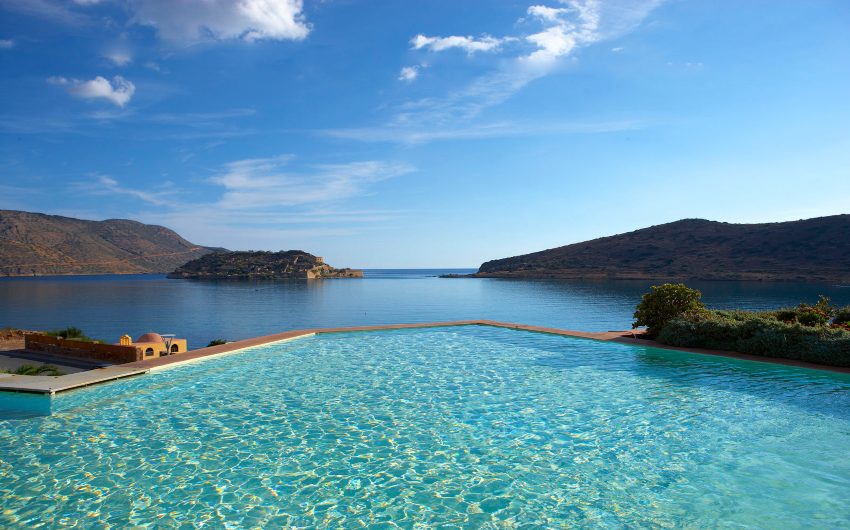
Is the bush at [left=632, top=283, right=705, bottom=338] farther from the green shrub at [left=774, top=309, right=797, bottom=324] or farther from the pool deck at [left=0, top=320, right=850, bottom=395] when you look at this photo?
the green shrub at [left=774, top=309, right=797, bottom=324]

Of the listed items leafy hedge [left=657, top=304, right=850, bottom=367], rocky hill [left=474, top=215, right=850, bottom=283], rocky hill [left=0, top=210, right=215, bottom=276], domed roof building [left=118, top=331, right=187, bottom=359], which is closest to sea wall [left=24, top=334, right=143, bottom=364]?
domed roof building [left=118, top=331, right=187, bottom=359]

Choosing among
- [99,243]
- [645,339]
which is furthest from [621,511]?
[99,243]

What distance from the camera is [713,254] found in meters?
99.8

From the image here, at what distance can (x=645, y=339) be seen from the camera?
16500mm

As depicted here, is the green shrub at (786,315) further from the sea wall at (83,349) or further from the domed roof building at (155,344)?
the domed roof building at (155,344)

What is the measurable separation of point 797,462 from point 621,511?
3.16 metres

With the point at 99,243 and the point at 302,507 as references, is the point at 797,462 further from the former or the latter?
the point at 99,243

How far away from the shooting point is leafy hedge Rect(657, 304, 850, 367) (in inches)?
471

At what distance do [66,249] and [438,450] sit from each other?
188 m

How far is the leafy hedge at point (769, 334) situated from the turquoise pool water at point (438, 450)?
3.15 feet

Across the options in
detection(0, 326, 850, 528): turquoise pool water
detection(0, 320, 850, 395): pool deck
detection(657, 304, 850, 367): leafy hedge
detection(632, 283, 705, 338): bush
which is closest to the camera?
detection(0, 326, 850, 528): turquoise pool water

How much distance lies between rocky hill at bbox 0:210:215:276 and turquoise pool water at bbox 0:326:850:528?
166m

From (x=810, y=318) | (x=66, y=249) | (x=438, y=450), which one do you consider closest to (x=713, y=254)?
(x=810, y=318)

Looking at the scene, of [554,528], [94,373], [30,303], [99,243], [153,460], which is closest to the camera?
[554,528]
